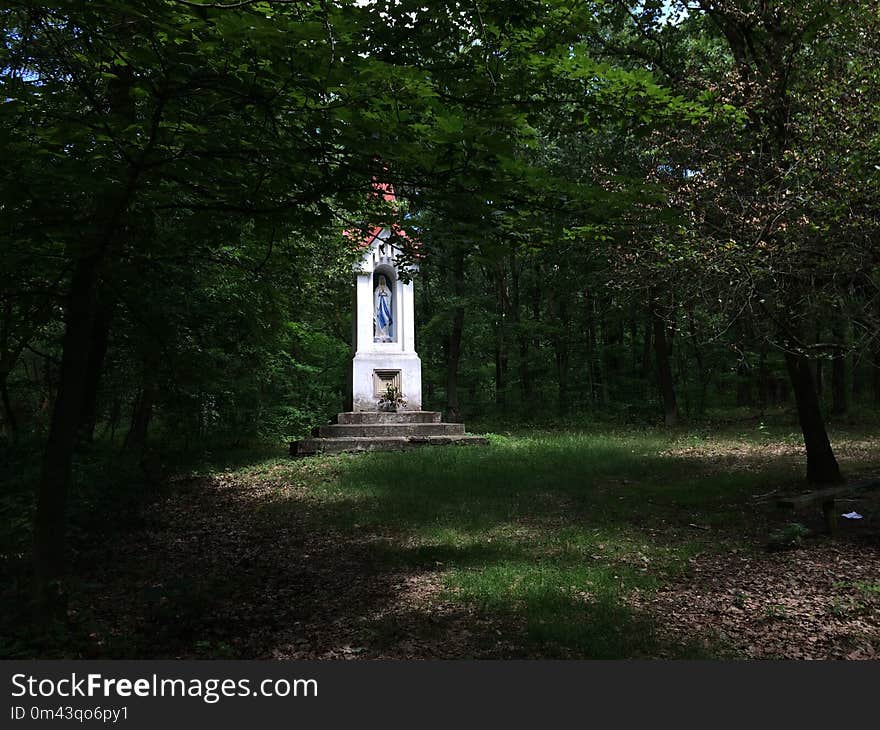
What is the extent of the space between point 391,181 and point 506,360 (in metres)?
26.6

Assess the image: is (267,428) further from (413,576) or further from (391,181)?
(391,181)

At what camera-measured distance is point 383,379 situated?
1812cm

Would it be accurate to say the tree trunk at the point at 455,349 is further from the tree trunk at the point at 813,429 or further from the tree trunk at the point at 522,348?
the tree trunk at the point at 813,429

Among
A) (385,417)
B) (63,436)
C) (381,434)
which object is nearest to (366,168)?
(63,436)

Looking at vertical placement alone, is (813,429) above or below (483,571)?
above

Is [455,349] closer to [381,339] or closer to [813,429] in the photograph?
[381,339]

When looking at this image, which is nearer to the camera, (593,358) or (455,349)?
(455,349)

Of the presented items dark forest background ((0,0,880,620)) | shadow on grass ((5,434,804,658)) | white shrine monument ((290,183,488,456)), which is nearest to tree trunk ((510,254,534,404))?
white shrine monument ((290,183,488,456))

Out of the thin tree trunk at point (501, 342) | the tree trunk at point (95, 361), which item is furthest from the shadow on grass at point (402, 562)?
the thin tree trunk at point (501, 342)

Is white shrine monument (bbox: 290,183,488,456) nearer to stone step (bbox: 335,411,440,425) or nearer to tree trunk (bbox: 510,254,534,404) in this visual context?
stone step (bbox: 335,411,440,425)

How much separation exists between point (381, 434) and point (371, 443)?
91cm

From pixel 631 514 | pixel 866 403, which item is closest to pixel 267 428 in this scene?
pixel 631 514

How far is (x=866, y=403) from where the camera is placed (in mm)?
24141

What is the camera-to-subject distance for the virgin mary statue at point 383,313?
18.7m
